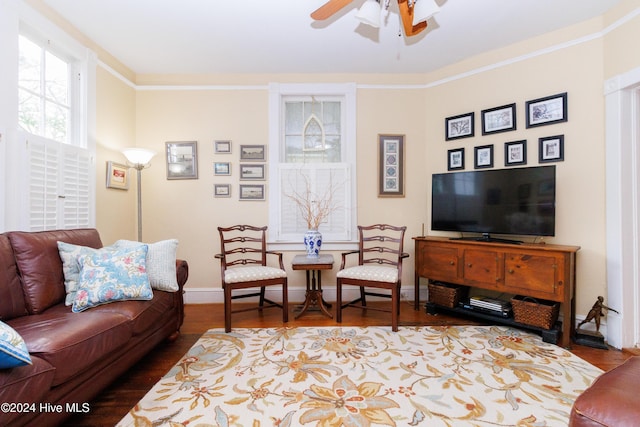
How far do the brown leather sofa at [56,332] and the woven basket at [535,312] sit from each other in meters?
2.95

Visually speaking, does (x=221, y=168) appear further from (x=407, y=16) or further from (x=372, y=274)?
(x=407, y=16)

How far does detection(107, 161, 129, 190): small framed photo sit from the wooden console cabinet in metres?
3.29

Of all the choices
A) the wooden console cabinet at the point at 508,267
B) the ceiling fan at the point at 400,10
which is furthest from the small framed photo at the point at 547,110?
the ceiling fan at the point at 400,10

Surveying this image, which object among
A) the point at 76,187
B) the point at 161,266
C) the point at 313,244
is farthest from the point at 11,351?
the point at 313,244

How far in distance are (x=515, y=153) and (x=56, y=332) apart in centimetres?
375

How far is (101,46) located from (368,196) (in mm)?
3223

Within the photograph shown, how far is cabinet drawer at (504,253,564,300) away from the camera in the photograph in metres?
2.30

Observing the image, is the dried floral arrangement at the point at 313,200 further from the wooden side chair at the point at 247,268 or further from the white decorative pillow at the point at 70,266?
the white decorative pillow at the point at 70,266

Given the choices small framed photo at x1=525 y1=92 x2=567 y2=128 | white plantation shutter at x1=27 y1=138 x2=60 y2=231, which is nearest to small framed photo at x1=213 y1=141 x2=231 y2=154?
white plantation shutter at x1=27 y1=138 x2=60 y2=231

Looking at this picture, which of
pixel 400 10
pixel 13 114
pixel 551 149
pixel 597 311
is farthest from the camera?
pixel 551 149

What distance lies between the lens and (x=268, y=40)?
9.15ft

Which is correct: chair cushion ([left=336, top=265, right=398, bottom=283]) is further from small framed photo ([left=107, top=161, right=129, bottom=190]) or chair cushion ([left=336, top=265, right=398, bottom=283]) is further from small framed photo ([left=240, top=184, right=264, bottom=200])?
Answer: small framed photo ([left=107, top=161, right=129, bottom=190])

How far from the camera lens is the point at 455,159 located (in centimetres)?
326

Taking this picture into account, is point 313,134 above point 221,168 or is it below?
above
